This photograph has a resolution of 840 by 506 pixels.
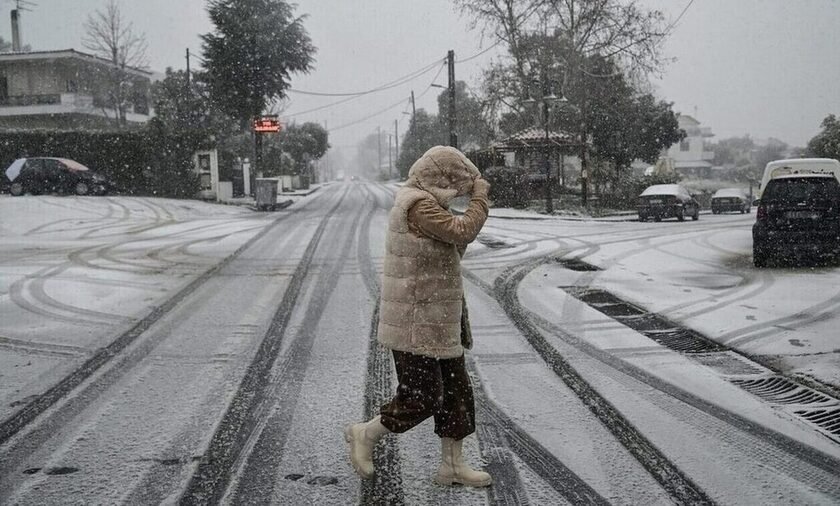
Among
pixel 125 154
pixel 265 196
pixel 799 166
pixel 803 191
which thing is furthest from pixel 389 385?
pixel 125 154

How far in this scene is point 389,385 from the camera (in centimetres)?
468

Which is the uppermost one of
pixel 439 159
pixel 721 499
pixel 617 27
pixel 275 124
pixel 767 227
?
pixel 617 27

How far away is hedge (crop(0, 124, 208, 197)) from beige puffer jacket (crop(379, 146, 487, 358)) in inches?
964

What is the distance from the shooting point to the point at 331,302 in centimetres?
774

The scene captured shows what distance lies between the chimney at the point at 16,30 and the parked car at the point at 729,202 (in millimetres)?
45718

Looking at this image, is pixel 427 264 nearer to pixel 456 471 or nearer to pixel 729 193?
pixel 456 471

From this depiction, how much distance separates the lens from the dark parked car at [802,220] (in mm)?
10148

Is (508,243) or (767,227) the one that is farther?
(508,243)

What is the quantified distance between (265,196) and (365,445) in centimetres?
2148

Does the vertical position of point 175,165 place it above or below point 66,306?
above

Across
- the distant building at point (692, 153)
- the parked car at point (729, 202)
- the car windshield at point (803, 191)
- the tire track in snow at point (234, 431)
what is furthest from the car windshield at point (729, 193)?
the distant building at point (692, 153)

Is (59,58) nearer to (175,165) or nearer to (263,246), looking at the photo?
(175,165)

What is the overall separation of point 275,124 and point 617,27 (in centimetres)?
1680

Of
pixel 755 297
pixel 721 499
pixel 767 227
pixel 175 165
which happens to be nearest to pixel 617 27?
pixel 175 165
